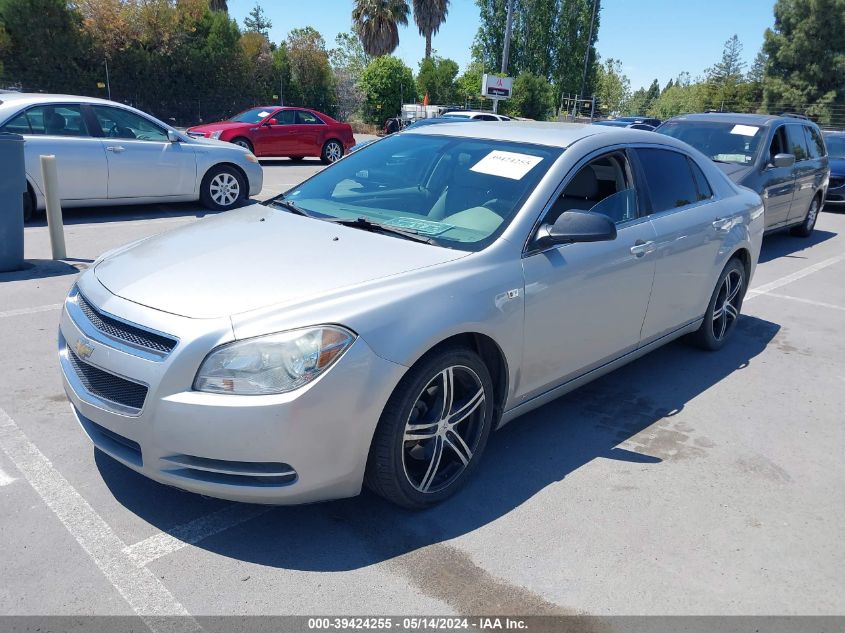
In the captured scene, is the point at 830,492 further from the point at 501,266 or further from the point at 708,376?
the point at 501,266

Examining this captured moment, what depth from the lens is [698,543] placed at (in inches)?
A: 123

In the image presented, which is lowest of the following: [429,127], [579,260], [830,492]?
[830,492]

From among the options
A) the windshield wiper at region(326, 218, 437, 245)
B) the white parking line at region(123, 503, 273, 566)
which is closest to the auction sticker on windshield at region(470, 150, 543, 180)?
the windshield wiper at region(326, 218, 437, 245)

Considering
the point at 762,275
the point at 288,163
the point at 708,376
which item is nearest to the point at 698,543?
the point at 708,376

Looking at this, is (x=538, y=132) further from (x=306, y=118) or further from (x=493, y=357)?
(x=306, y=118)

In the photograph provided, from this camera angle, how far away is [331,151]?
19266 mm

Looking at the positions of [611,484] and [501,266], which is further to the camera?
[611,484]

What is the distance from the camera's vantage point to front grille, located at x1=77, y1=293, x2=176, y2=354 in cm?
272

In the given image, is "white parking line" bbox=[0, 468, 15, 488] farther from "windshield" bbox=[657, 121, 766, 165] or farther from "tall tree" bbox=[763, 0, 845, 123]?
"tall tree" bbox=[763, 0, 845, 123]

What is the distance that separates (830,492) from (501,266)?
211 centimetres

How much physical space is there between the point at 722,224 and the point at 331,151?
1535 centimetres

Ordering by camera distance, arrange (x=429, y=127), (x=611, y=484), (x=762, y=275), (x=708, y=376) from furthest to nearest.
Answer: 1. (x=762, y=275)
2. (x=708, y=376)
3. (x=429, y=127)
4. (x=611, y=484)

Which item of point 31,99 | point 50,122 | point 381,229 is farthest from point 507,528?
point 31,99

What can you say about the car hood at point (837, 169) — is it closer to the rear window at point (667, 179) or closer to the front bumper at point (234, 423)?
the rear window at point (667, 179)
